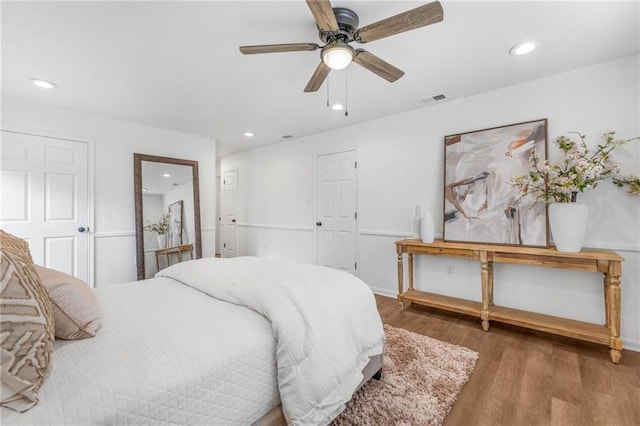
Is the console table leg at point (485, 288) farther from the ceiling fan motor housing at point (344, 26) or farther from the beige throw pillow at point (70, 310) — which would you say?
the beige throw pillow at point (70, 310)

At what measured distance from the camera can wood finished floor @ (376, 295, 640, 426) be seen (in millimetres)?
1523

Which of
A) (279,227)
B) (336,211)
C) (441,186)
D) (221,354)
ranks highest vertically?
(441,186)

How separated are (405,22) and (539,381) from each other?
2.42 metres

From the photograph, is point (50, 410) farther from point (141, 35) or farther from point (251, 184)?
point (251, 184)

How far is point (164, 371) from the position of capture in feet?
3.02

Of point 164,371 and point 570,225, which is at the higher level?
point 570,225

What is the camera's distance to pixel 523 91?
270cm

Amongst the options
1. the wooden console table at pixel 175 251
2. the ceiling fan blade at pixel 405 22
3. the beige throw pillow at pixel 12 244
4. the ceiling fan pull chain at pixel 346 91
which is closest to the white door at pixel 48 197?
the wooden console table at pixel 175 251

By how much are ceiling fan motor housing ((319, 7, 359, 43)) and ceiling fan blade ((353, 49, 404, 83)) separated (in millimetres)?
120

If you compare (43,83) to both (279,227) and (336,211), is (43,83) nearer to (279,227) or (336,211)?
(279,227)

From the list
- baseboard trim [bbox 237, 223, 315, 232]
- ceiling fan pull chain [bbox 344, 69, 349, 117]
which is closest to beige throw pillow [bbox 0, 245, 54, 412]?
ceiling fan pull chain [bbox 344, 69, 349, 117]

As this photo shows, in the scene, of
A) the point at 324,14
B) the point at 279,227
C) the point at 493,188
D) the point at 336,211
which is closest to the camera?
the point at 324,14

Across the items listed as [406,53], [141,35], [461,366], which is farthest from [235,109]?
[461,366]

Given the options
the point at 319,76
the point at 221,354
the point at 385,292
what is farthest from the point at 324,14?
the point at 385,292
